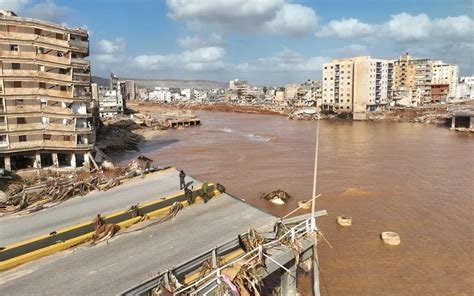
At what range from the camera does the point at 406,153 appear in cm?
4506

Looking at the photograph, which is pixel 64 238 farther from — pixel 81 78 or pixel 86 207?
pixel 81 78

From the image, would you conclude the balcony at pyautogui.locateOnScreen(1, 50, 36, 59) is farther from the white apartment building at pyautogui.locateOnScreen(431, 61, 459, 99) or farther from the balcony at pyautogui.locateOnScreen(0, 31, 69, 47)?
the white apartment building at pyautogui.locateOnScreen(431, 61, 459, 99)

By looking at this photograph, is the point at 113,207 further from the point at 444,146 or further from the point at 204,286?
the point at 444,146

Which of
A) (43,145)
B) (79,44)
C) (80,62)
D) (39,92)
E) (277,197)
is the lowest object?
(277,197)

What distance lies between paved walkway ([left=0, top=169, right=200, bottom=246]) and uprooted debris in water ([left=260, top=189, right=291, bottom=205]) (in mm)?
9666

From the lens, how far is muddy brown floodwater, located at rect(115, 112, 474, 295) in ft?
52.1

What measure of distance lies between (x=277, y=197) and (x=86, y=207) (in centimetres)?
1493

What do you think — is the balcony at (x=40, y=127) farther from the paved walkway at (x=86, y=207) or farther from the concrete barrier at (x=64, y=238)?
the concrete barrier at (x=64, y=238)

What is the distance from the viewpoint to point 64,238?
11.4m

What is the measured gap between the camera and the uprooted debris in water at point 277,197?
25.7m

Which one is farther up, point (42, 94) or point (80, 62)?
point (80, 62)

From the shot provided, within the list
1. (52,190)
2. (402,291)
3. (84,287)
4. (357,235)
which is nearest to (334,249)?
(357,235)

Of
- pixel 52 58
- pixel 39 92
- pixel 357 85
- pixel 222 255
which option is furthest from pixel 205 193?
pixel 357 85

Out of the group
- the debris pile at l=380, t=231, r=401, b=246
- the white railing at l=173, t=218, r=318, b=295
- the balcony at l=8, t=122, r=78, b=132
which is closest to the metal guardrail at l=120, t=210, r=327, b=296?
the white railing at l=173, t=218, r=318, b=295
